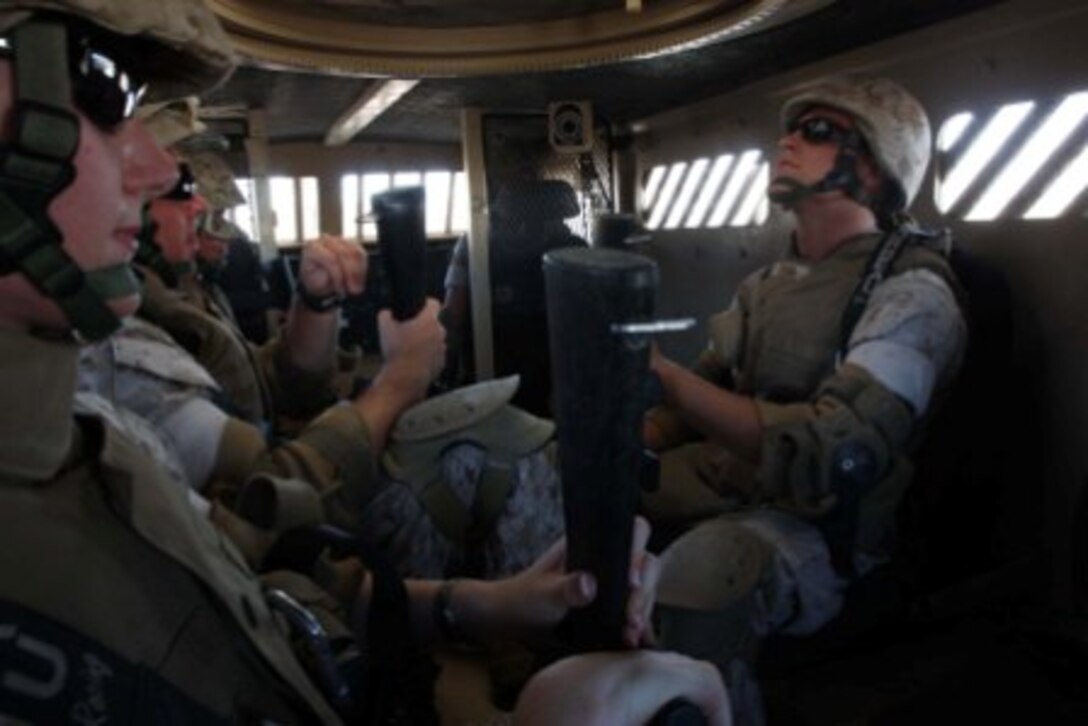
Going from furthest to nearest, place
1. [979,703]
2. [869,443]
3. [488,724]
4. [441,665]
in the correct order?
[869,443] < [979,703] < [441,665] < [488,724]

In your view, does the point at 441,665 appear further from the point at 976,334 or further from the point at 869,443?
the point at 976,334

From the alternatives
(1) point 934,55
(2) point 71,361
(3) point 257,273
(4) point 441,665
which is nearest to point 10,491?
(2) point 71,361

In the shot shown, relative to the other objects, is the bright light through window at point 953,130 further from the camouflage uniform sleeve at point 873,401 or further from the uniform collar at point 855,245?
the camouflage uniform sleeve at point 873,401

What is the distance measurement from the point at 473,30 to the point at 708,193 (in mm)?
1442

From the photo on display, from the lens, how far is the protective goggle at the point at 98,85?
→ 0.86m

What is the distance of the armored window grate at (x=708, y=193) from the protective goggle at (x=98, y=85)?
2.50 m

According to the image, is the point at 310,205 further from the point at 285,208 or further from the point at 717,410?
the point at 717,410

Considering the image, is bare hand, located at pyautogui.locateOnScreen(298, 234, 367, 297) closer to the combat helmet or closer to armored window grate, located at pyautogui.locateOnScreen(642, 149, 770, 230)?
the combat helmet

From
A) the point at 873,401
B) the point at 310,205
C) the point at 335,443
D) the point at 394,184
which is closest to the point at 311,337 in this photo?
the point at 335,443

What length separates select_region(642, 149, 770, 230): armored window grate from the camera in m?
3.35

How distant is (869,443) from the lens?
1.87 metres

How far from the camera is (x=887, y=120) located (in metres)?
2.17

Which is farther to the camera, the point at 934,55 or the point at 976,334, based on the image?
the point at 934,55

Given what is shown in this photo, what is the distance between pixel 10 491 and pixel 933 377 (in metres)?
1.85
